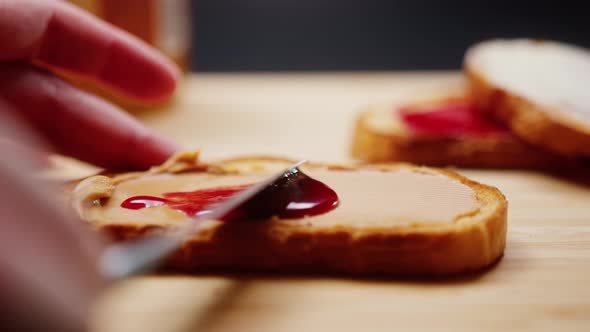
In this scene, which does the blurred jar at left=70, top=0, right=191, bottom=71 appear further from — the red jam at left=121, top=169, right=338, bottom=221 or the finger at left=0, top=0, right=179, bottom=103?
the red jam at left=121, top=169, right=338, bottom=221

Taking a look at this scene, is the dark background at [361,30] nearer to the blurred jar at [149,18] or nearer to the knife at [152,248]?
the blurred jar at [149,18]

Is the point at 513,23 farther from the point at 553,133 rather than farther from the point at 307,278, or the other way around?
the point at 307,278

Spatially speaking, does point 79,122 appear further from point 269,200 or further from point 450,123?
point 450,123

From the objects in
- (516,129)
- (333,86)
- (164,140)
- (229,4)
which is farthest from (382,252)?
(229,4)

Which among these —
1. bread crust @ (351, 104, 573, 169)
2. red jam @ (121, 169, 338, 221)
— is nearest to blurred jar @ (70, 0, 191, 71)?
bread crust @ (351, 104, 573, 169)

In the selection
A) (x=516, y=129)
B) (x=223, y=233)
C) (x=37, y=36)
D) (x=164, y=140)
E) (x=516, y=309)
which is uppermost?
(x=37, y=36)

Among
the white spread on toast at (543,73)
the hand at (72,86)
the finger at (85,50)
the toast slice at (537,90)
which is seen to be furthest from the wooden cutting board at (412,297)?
the finger at (85,50)
